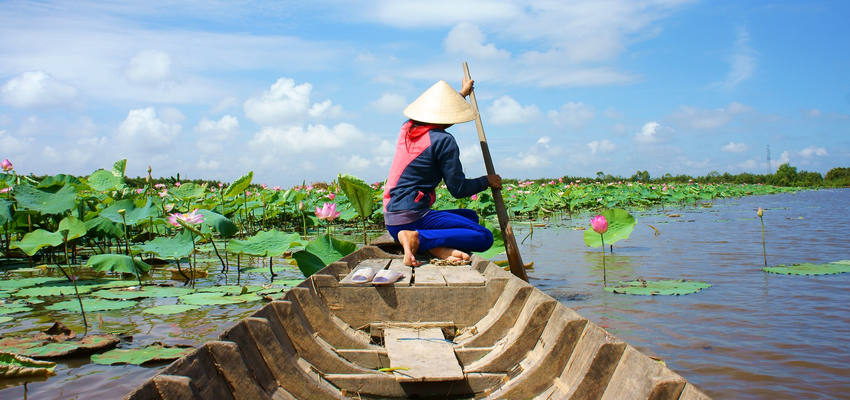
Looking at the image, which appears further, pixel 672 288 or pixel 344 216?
pixel 344 216

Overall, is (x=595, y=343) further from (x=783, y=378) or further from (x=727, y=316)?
(x=727, y=316)

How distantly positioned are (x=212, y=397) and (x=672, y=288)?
3.29m

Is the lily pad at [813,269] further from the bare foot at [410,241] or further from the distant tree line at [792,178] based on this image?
the distant tree line at [792,178]

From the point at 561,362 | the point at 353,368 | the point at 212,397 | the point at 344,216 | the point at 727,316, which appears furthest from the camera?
the point at 344,216

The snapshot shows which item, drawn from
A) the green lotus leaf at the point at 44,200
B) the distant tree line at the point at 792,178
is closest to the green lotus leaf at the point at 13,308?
the green lotus leaf at the point at 44,200

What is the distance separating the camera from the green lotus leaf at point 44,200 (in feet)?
14.3

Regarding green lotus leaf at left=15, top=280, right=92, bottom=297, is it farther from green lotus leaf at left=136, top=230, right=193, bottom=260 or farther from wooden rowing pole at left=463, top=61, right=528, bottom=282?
wooden rowing pole at left=463, top=61, right=528, bottom=282

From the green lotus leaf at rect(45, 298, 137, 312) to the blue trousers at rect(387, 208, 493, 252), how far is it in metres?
1.72

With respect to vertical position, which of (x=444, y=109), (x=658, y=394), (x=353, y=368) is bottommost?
(x=353, y=368)

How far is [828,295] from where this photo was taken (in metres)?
3.53

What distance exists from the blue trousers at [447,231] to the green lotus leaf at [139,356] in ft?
A: 5.14

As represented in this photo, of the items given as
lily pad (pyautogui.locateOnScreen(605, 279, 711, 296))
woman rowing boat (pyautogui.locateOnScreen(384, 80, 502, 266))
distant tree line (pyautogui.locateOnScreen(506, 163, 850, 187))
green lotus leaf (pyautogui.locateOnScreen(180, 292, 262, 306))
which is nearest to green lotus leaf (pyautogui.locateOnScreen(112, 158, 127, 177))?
green lotus leaf (pyautogui.locateOnScreen(180, 292, 262, 306))

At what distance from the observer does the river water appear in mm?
2170

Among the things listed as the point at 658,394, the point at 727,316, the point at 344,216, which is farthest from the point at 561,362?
the point at 344,216
